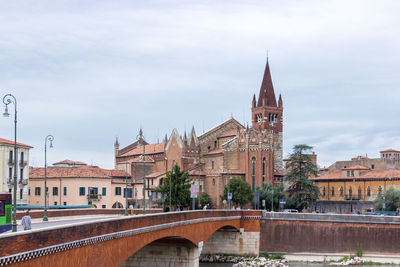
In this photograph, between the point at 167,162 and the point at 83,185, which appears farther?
the point at 167,162

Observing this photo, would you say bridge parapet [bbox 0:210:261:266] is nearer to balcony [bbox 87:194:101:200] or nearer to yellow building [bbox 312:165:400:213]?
balcony [bbox 87:194:101:200]

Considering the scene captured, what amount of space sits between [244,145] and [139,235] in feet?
236

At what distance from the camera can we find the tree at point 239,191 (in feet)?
317

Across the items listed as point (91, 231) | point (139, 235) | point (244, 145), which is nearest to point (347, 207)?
point (244, 145)

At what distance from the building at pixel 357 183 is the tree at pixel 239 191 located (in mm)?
14135

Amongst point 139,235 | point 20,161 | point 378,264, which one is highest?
point 20,161

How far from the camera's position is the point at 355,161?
125 meters

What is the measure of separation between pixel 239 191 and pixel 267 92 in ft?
98.0

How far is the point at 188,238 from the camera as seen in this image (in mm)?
44906

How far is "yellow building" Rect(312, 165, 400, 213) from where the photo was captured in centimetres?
10390

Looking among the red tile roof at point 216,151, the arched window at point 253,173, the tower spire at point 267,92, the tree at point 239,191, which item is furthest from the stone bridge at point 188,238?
the tower spire at point 267,92

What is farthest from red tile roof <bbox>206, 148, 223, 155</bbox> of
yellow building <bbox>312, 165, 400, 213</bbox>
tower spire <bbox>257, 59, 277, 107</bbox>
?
yellow building <bbox>312, 165, 400, 213</bbox>

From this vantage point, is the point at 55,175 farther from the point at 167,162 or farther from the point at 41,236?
the point at 41,236

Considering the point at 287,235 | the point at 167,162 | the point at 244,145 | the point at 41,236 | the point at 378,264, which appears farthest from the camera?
the point at 167,162
